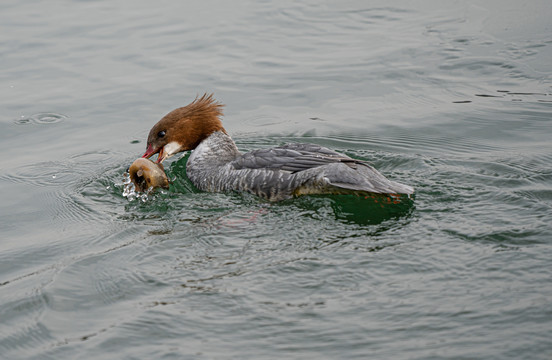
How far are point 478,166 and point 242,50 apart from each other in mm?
5181

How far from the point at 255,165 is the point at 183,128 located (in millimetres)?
1248

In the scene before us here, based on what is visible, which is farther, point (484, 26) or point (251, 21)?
point (251, 21)

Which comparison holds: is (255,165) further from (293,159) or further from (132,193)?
(132,193)

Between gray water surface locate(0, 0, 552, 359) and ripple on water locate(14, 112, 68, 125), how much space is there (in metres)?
0.03

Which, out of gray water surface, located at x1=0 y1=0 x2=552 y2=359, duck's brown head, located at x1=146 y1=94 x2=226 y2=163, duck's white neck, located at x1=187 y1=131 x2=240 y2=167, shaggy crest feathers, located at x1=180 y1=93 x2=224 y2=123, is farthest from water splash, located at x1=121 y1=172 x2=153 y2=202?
shaggy crest feathers, located at x1=180 y1=93 x2=224 y2=123

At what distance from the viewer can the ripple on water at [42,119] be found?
30.6ft

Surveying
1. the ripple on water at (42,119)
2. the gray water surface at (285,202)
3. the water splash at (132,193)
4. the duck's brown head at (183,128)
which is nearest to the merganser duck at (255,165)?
the duck's brown head at (183,128)

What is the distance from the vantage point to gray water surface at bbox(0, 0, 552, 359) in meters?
4.74

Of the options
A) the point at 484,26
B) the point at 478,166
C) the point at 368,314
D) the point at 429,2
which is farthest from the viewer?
the point at 429,2

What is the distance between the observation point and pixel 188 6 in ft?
42.5

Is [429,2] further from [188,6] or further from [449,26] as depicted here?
[188,6]

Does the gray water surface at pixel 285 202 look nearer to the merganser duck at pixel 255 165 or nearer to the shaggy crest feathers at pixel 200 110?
the merganser duck at pixel 255 165

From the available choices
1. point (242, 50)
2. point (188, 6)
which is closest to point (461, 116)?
point (242, 50)

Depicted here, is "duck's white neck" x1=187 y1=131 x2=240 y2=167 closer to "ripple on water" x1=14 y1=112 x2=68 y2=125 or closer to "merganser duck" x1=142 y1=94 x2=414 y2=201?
"merganser duck" x1=142 y1=94 x2=414 y2=201
